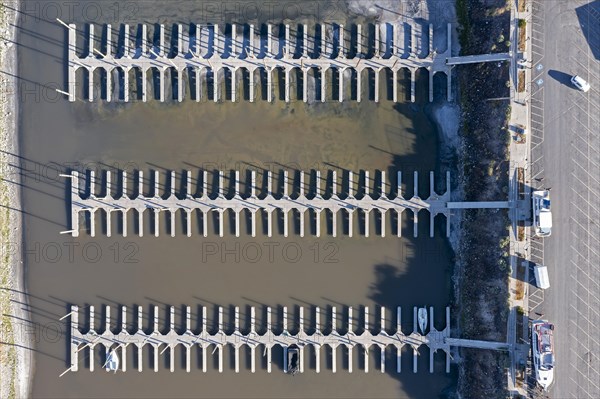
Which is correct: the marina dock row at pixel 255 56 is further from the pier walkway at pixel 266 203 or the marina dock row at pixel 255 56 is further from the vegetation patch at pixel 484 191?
→ the pier walkway at pixel 266 203

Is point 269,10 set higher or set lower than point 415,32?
higher

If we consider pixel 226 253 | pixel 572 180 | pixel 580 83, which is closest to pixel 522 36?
pixel 580 83

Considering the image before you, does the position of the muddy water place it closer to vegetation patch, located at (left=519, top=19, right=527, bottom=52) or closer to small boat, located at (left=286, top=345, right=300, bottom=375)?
small boat, located at (left=286, top=345, right=300, bottom=375)

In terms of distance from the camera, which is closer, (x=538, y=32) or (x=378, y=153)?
(x=538, y=32)

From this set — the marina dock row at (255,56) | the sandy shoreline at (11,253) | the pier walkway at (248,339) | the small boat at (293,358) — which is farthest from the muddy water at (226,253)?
the marina dock row at (255,56)

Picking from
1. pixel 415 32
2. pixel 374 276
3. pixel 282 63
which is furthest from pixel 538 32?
pixel 374 276

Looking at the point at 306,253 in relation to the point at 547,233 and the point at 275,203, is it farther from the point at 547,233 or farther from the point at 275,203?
the point at 547,233

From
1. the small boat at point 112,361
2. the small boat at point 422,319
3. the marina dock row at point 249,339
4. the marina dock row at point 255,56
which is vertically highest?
the marina dock row at point 255,56
